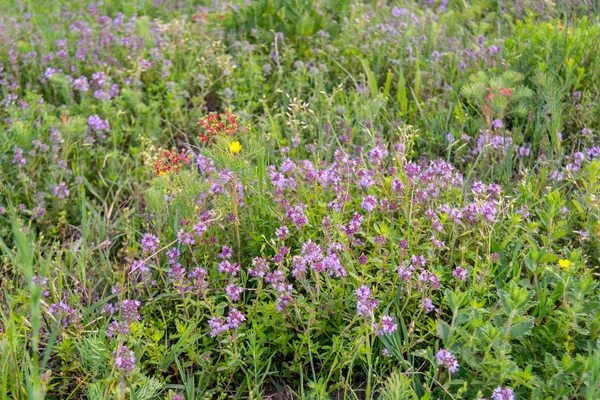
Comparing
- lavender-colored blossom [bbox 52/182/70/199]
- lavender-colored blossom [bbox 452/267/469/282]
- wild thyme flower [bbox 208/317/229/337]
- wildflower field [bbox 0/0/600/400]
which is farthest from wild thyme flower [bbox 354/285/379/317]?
lavender-colored blossom [bbox 52/182/70/199]

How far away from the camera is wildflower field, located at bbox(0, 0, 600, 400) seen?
228 centimetres

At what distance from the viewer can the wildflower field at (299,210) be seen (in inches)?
89.9

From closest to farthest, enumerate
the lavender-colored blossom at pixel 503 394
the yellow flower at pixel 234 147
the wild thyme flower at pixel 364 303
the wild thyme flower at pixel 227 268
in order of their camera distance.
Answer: the lavender-colored blossom at pixel 503 394
the wild thyme flower at pixel 364 303
the wild thyme flower at pixel 227 268
the yellow flower at pixel 234 147

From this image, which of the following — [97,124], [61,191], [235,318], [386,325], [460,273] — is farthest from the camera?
[97,124]

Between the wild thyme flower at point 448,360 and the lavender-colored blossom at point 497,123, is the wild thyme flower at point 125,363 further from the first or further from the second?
the lavender-colored blossom at point 497,123

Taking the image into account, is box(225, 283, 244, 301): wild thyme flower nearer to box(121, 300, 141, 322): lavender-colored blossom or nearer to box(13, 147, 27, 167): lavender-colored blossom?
box(121, 300, 141, 322): lavender-colored blossom

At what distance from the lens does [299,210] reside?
8.98 ft

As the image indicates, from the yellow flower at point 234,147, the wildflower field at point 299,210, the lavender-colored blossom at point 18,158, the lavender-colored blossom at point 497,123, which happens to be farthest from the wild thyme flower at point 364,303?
the lavender-colored blossom at point 18,158

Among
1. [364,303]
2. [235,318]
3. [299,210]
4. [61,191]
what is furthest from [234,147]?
[61,191]

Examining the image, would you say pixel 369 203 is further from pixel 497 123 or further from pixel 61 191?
pixel 61 191

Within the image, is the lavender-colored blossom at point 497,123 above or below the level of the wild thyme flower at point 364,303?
below

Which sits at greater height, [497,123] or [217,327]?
[497,123]

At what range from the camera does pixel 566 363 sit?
2.08 m

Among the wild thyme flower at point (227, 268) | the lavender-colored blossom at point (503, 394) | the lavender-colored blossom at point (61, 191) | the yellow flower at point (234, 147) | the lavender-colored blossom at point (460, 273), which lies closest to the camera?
the lavender-colored blossom at point (503, 394)
